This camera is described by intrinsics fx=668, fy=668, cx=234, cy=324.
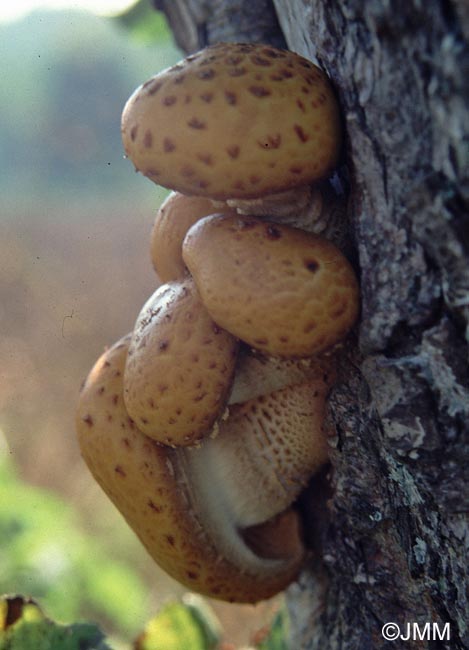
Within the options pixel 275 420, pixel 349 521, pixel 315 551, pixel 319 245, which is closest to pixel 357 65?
pixel 319 245

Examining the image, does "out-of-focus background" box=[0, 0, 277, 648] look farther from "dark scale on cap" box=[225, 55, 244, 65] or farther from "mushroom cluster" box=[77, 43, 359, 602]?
"dark scale on cap" box=[225, 55, 244, 65]

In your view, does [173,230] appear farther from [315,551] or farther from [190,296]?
[315,551]

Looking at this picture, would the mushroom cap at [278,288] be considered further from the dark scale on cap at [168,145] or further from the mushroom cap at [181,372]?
the dark scale on cap at [168,145]

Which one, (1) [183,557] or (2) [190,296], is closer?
(2) [190,296]

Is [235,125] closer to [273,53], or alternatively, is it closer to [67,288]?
[273,53]

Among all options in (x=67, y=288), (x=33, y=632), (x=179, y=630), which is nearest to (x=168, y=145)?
(x=33, y=632)

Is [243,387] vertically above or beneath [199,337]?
beneath

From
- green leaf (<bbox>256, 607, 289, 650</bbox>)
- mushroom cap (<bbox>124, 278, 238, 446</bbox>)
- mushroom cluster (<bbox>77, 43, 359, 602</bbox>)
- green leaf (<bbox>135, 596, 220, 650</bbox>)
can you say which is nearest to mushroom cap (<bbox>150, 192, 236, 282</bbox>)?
mushroom cluster (<bbox>77, 43, 359, 602</bbox>)
